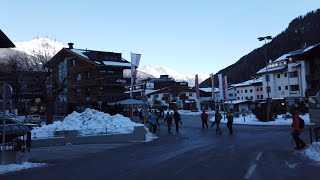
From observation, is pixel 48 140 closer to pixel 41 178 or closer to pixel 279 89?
pixel 41 178

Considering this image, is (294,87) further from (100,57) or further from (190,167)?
(190,167)

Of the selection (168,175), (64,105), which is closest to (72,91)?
(64,105)

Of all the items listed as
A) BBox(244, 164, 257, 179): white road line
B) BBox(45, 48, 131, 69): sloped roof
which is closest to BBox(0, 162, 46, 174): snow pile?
BBox(244, 164, 257, 179): white road line

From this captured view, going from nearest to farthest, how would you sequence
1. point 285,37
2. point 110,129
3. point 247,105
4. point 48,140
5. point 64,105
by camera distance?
point 48,140, point 110,129, point 64,105, point 247,105, point 285,37

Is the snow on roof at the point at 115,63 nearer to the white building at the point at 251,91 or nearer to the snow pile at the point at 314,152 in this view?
the snow pile at the point at 314,152

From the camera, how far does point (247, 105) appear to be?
108m

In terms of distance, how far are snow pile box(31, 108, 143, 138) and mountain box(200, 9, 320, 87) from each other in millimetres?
100023

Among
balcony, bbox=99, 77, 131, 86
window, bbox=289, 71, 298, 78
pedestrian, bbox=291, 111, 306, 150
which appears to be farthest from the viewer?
window, bbox=289, 71, 298, 78

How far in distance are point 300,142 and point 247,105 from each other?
92.7 m

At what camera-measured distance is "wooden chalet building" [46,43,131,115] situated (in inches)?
2434

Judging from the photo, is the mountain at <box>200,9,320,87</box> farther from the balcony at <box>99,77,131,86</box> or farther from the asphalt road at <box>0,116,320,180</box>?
the asphalt road at <box>0,116,320,180</box>

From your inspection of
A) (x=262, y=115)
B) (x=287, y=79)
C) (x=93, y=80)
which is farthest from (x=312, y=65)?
(x=93, y=80)

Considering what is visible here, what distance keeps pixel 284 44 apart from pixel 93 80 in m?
89.3

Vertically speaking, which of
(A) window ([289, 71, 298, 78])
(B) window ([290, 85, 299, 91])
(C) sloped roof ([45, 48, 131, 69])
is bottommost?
(B) window ([290, 85, 299, 91])
